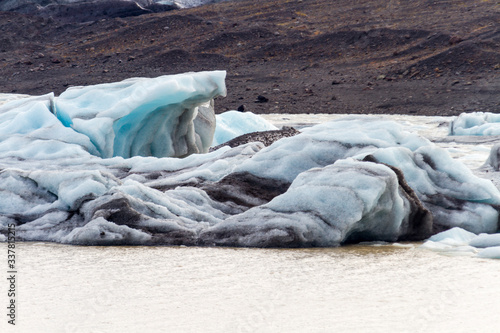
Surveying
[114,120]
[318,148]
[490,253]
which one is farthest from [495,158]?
[114,120]

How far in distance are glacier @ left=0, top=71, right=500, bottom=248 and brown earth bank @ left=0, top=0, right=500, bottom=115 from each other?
286 inches

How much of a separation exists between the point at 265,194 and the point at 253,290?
1.82 m

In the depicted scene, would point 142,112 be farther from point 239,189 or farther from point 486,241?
point 486,241

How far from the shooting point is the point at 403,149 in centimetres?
477

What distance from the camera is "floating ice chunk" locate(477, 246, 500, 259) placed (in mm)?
3551

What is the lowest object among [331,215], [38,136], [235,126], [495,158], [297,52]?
[297,52]

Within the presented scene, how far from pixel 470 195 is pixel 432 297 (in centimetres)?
185

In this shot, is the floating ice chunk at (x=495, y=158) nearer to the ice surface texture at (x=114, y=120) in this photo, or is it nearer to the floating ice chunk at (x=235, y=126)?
the ice surface texture at (x=114, y=120)

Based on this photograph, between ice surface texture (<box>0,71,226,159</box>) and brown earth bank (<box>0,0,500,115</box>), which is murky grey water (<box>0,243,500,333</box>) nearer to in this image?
ice surface texture (<box>0,71,226,159</box>)

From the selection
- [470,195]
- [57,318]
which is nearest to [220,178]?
[470,195]

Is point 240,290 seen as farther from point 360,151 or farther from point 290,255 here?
point 360,151

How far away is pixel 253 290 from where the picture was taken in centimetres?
A: 302

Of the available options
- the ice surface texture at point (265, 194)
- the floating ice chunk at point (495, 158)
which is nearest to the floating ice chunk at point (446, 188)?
the ice surface texture at point (265, 194)

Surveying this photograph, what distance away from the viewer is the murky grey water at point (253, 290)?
2586mm
